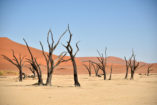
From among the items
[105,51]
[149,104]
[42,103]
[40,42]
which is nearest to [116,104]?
[149,104]

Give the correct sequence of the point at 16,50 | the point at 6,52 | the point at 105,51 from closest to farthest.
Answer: the point at 105,51 < the point at 6,52 < the point at 16,50

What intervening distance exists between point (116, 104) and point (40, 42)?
8.27m

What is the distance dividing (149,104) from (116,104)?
0.97m

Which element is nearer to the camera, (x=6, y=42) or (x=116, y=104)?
(x=116, y=104)

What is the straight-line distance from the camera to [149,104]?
19.0 feet

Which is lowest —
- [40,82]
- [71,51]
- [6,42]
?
[40,82]

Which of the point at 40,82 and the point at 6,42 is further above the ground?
the point at 6,42

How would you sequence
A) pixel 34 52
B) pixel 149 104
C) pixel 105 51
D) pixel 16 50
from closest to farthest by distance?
pixel 149 104 < pixel 105 51 < pixel 16 50 < pixel 34 52

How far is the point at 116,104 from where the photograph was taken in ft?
19.3

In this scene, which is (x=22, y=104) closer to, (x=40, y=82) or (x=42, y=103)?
(x=42, y=103)

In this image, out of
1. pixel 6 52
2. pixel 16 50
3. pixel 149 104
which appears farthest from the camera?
pixel 16 50

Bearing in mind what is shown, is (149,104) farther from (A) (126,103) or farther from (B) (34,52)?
(B) (34,52)

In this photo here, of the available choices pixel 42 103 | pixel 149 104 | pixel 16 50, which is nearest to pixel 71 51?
pixel 42 103

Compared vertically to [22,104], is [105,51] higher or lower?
higher
